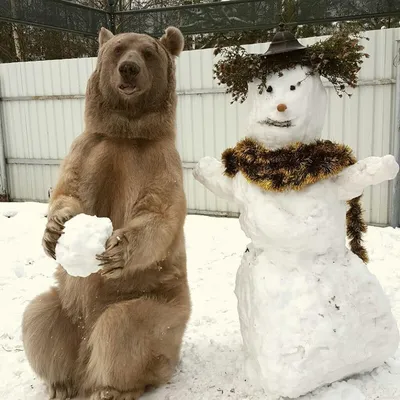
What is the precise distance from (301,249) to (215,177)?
24.9 inches

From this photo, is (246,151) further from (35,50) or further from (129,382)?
(35,50)

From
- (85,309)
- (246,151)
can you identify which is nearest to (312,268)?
(246,151)

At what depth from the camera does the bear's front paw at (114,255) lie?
2.02m

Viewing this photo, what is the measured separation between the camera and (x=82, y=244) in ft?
6.50

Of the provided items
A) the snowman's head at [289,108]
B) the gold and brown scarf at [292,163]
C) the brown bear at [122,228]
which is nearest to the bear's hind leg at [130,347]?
the brown bear at [122,228]

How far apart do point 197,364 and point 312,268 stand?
0.90 meters

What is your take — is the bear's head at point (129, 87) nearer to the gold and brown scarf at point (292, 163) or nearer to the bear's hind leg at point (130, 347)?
the gold and brown scarf at point (292, 163)

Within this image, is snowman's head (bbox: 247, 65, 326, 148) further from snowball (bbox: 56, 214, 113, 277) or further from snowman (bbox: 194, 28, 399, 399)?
snowball (bbox: 56, 214, 113, 277)

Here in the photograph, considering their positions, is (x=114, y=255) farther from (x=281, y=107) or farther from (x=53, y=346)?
(x=281, y=107)

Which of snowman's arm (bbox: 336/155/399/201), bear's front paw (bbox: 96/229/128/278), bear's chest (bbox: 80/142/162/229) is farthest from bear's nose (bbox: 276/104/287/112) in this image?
bear's front paw (bbox: 96/229/128/278)

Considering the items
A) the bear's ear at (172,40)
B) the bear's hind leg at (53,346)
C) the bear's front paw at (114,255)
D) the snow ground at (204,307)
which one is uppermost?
the bear's ear at (172,40)

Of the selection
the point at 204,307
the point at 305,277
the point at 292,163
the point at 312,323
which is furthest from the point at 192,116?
the point at 312,323

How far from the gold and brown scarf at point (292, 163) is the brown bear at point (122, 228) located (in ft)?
1.16

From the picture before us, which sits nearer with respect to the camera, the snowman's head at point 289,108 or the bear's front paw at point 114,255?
the bear's front paw at point 114,255
